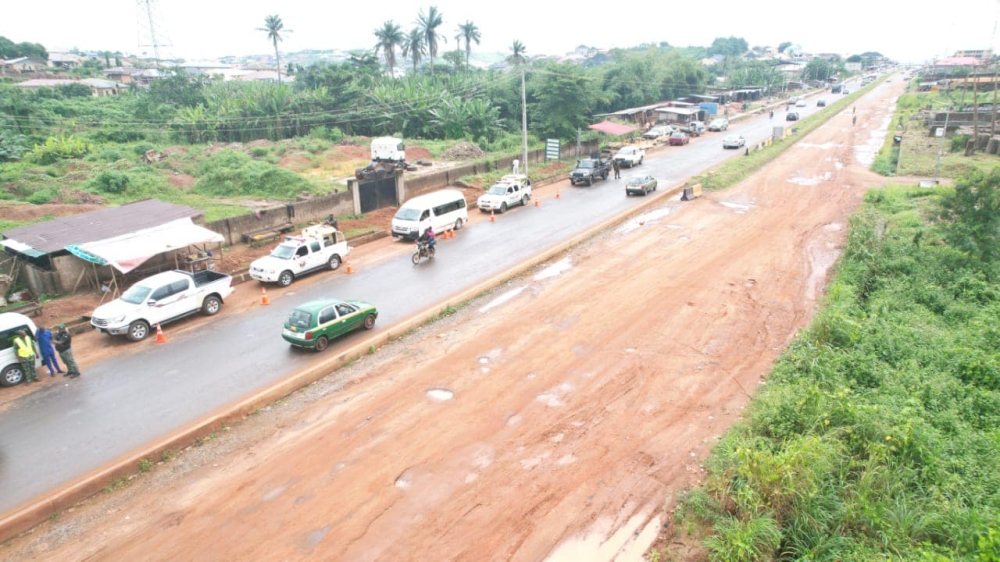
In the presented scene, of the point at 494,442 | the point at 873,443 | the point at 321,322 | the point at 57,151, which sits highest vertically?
the point at 57,151

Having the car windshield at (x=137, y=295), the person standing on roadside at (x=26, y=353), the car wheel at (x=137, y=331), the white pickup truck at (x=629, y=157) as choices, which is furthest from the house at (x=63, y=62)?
the person standing on roadside at (x=26, y=353)

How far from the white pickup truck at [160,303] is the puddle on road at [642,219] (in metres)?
17.3

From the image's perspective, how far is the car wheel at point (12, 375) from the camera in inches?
552

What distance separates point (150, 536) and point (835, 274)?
854 inches

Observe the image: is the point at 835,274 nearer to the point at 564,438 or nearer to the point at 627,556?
the point at 564,438

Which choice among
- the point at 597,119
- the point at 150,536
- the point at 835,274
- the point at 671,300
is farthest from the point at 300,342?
the point at 597,119

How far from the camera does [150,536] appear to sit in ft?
30.5

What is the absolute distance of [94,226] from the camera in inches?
819

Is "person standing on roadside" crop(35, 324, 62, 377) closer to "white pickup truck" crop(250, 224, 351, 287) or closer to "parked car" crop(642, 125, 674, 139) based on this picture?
"white pickup truck" crop(250, 224, 351, 287)

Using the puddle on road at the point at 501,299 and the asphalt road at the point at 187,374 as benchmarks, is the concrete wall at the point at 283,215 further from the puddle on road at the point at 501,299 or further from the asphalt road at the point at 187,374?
the puddle on road at the point at 501,299

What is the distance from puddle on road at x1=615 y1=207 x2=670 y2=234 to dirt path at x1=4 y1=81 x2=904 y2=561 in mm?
7042

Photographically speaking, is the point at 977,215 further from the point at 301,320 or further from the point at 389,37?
the point at 389,37

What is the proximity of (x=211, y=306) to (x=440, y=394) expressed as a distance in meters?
9.57

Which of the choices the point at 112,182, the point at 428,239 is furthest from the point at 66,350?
the point at 112,182
